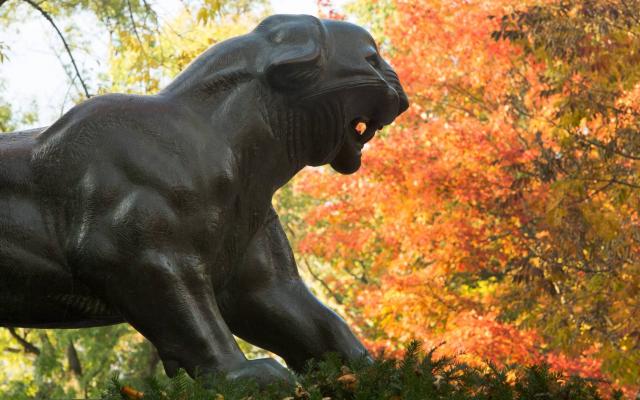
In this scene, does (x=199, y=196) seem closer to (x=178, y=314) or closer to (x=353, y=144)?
(x=178, y=314)

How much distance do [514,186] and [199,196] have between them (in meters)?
8.12

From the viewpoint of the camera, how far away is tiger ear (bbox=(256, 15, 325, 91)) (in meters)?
3.40

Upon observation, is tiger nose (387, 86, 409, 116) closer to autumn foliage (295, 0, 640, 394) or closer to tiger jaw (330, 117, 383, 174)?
tiger jaw (330, 117, 383, 174)

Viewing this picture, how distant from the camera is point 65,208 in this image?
3211 mm

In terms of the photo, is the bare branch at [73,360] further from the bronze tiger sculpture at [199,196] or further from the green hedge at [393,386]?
the green hedge at [393,386]

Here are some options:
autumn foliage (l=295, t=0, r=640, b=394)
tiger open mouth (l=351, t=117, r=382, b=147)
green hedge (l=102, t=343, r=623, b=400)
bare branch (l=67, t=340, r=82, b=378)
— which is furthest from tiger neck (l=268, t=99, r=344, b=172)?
bare branch (l=67, t=340, r=82, b=378)

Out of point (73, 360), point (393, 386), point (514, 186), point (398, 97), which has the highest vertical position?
point (73, 360)

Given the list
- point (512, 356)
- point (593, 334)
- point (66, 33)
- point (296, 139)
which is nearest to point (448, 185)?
point (512, 356)

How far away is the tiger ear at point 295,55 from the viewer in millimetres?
3396

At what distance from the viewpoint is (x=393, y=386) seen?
2717mm

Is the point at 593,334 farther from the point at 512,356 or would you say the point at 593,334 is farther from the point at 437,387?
the point at 437,387

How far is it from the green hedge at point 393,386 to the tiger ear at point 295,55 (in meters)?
1.00

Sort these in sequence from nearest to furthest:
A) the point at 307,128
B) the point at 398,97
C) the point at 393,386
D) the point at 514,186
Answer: the point at 393,386
the point at 307,128
the point at 398,97
the point at 514,186

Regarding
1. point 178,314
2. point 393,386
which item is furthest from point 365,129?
point 393,386
